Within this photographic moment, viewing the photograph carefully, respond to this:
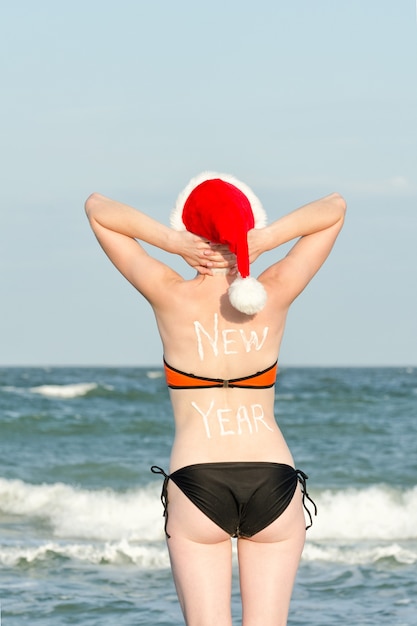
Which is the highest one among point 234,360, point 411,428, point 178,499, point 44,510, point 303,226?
point 303,226

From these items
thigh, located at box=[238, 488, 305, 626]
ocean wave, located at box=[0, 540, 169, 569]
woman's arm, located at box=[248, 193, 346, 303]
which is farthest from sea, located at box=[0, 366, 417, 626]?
woman's arm, located at box=[248, 193, 346, 303]

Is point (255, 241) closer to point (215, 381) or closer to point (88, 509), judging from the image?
point (215, 381)

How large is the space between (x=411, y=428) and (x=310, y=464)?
5432 mm

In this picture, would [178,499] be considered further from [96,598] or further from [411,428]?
[411,428]

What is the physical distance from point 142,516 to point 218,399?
9.45 meters

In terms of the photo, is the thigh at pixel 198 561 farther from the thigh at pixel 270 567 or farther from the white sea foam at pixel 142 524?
the white sea foam at pixel 142 524

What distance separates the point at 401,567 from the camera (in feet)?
29.4

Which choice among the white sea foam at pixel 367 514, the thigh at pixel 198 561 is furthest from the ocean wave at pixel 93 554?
the thigh at pixel 198 561

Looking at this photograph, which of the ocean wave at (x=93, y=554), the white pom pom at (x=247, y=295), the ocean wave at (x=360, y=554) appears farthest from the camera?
the ocean wave at (x=360, y=554)

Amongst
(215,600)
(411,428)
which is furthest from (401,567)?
(411,428)

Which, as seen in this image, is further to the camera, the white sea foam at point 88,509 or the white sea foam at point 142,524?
the white sea foam at point 88,509

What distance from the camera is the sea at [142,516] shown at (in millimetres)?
7660

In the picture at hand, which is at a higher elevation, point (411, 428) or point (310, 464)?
point (310, 464)

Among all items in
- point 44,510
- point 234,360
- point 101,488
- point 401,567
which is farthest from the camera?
point 101,488
